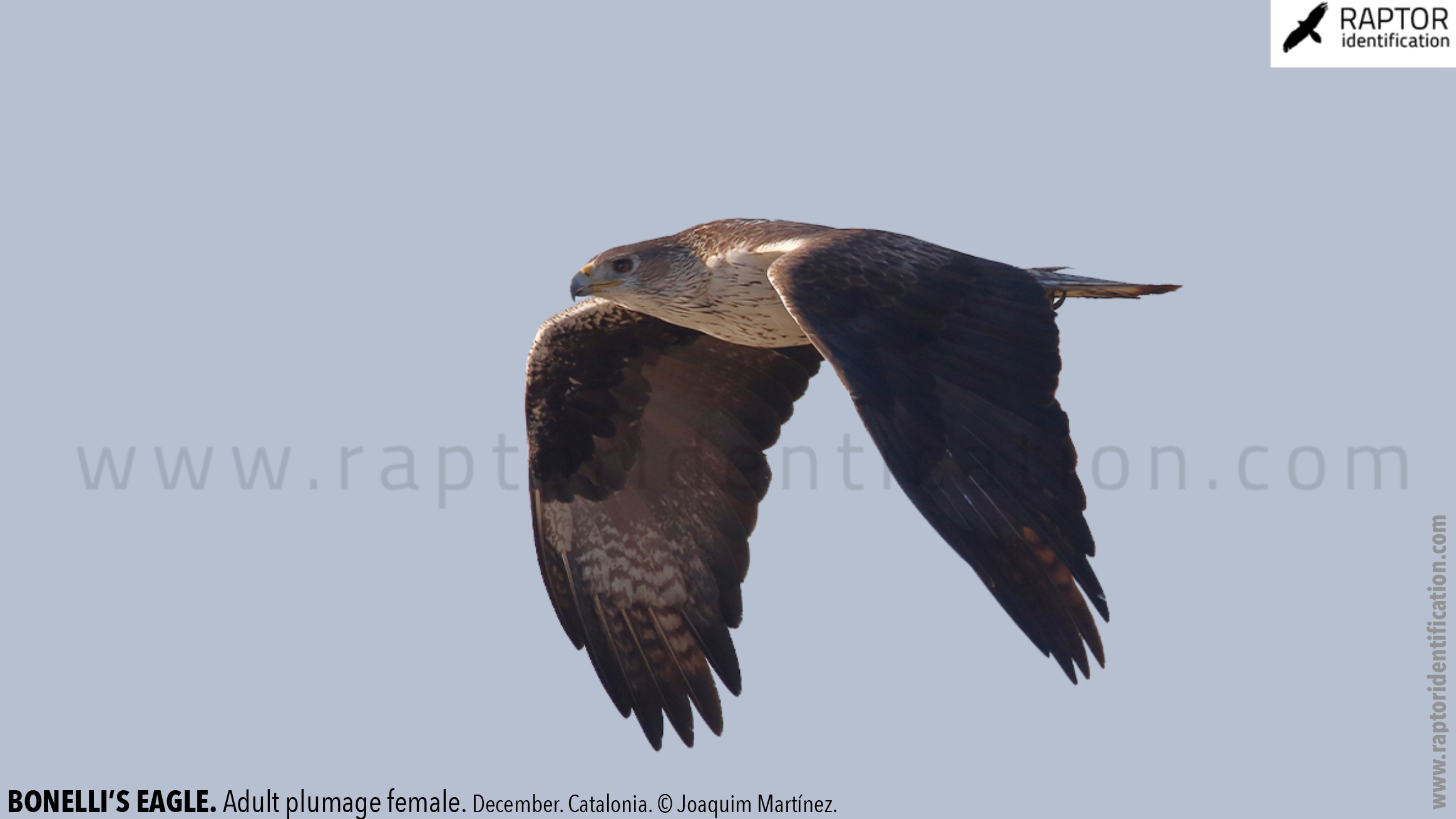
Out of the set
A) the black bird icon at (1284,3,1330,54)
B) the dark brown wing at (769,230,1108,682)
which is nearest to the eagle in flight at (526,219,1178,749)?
the dark brown wing at (769,230,1108,682)

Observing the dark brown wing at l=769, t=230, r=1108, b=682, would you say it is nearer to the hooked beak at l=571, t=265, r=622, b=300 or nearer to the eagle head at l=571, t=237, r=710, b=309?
the eagle head at l=571, t=237, r=710, b=309

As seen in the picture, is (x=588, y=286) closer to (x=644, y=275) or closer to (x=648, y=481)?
(x=644, y=275)

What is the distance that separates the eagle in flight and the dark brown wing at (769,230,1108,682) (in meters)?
0.01

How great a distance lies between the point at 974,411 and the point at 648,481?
3.28m

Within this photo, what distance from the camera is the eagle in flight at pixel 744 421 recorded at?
7.52 meters

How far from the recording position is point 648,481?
10562 mm

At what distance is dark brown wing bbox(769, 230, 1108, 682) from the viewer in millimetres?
7449

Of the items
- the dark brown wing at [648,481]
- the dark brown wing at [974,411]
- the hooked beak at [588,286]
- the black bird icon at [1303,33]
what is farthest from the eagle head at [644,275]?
the black bird icon at [1303,33]

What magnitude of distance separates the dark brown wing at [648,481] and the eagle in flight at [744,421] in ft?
0.04

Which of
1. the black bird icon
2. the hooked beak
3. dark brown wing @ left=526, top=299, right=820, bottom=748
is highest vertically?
the black bird icon

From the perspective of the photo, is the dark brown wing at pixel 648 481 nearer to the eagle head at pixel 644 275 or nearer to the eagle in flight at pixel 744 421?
the eagle in flight at pixel 744 421

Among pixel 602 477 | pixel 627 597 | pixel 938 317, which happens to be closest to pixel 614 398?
pixel 602 477

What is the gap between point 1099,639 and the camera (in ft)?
25.2

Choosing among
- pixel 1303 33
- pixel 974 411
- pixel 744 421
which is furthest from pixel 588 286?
pixel 1303 33
